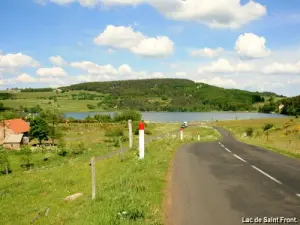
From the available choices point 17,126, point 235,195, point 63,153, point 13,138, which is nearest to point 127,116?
point 17,126

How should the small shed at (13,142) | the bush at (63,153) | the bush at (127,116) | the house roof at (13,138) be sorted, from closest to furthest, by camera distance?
the bush at (63,153) < the small shed at (13,142) < the house roof at (13,138) < the bush at (127,116)

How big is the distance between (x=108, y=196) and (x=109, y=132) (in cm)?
7779

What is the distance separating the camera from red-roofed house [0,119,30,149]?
75.4 m

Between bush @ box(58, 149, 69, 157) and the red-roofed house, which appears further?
the red-roofed house

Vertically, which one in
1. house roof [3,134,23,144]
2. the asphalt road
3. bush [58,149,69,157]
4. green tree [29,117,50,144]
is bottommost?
bush [58,149,69,157]

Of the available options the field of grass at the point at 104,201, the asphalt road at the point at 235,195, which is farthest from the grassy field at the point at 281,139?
the field of grass at the point at 104,201

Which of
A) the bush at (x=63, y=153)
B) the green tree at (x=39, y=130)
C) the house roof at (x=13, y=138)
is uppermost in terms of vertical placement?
the green tree at (x=39, y=130)

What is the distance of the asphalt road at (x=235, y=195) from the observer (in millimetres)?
7359

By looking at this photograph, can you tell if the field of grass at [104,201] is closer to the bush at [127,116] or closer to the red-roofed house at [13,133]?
the red-roofed house at [13,133]

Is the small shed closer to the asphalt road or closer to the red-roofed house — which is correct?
the red-roofed house

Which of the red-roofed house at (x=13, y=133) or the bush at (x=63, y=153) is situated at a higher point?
the red-roofed house at (x=13, y=133)

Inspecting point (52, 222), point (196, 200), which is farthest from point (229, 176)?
point (52, 222)

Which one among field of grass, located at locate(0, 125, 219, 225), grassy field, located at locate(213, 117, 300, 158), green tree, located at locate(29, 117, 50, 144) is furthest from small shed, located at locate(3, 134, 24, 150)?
field of grass, located at locate(0, 125, 219, 225)

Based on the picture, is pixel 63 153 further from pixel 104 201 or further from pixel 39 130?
pixel 104 201
